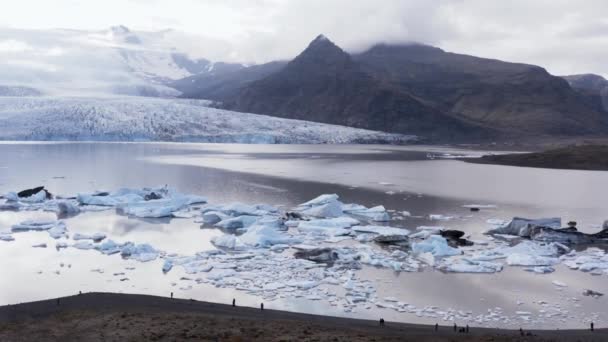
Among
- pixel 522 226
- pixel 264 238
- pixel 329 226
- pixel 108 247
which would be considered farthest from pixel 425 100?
pixel 108 247

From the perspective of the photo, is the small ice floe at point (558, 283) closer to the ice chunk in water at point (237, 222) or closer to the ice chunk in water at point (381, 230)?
the ice chunk in water at point (381, 230)

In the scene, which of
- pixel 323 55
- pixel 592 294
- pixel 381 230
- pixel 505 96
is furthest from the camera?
pixel 323 55

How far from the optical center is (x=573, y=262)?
1614 centimetres

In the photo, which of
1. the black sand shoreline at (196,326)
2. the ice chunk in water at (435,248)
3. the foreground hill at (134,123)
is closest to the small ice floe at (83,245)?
the black sand shoreline at (196,326)

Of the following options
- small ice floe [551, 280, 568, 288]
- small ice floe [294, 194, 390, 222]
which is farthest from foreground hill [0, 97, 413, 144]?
small ice floe [551, 280, 568, 288]

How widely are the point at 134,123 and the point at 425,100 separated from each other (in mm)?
101378

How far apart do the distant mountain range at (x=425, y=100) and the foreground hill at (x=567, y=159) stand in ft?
220

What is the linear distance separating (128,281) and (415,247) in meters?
8.52

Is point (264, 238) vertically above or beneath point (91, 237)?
above

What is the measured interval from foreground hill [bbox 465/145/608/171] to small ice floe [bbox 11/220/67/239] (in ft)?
157

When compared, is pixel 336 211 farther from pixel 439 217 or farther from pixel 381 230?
pixel 439 217

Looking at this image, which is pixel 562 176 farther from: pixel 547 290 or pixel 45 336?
pixel 45 336

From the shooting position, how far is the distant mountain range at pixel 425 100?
133 meters

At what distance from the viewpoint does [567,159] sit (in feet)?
184
